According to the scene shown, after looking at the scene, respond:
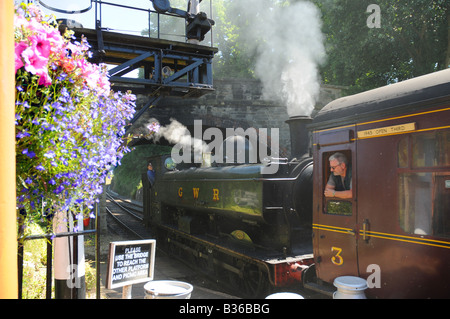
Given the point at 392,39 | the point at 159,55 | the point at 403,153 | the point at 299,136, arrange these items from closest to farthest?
the point at 403,153
the point at 299,136
the point at 159,55
the point at 392,39

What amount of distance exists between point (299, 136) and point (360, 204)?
2.80m

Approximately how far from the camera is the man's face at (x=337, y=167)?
448cm

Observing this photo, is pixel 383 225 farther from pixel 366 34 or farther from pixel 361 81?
pixel 361 81

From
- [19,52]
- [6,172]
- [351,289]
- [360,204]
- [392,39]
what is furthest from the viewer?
[392,39]

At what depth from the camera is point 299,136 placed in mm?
6762

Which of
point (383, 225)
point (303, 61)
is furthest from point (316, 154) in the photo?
point (303, 61)

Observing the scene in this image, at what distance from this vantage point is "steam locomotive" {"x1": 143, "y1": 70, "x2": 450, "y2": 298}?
11.1 feet

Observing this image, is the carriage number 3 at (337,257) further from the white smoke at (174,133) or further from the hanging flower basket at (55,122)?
the white smoke at (174,133)

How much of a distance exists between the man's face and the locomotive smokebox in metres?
2.05

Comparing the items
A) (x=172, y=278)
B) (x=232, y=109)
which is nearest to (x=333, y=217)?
(x=172, y=278)

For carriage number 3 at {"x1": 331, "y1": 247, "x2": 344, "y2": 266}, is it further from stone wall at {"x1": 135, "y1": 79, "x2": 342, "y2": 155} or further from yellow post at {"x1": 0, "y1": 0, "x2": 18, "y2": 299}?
stone wall at {"x1": 135, "y1": 79, "x2": 342, "y2": 155}

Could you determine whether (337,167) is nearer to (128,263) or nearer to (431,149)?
(431,149)

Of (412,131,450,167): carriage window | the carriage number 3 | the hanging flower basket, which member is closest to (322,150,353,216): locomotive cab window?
the carriage number 3

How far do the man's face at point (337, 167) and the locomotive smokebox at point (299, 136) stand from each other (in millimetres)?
2051
